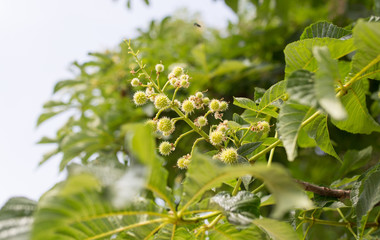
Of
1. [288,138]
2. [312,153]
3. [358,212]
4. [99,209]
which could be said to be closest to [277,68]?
[312,153]

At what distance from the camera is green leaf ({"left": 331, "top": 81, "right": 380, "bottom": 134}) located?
1027mm

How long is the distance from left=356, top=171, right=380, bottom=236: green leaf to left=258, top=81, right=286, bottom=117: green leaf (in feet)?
1.10

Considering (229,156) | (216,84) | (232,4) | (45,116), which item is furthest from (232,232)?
(216,84)

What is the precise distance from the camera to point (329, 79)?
2.05 feet

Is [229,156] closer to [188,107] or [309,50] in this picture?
[188,107]

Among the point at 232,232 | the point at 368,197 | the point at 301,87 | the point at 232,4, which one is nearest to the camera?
the point at 301,87

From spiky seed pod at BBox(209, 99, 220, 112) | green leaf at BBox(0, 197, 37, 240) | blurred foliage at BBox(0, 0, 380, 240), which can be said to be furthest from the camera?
blurred foliage at BBox(0, 0, 380, 240)

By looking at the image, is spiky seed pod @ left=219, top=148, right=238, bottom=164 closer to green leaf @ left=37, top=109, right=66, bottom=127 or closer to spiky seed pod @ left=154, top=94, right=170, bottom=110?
spiky seed pod @ left=154, top=94, right=170, bottom=110

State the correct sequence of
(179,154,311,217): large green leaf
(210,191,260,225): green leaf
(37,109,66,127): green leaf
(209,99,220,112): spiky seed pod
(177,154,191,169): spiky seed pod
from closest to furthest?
(179,154,311,217): large green leaf, (210,191,260,225): green leaf, (177,154,191,169): spiky seed pod, (209,99,220,112): spiky seed pod, (37,109,66,127): green leaf

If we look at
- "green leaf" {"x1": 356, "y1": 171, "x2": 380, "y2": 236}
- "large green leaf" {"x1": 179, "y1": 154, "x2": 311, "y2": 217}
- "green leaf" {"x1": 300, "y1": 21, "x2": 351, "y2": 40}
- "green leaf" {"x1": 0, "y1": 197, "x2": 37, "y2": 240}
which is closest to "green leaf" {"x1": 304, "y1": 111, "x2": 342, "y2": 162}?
"green leaf" {"x1": 356, "y1": 171, "x2": 380, "y2": 236}

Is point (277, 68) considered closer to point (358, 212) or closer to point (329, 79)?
point (358, 212)

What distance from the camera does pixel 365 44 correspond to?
775 mm

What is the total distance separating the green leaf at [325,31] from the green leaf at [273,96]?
0.85 ft

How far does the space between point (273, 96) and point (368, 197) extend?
15.4 inches
